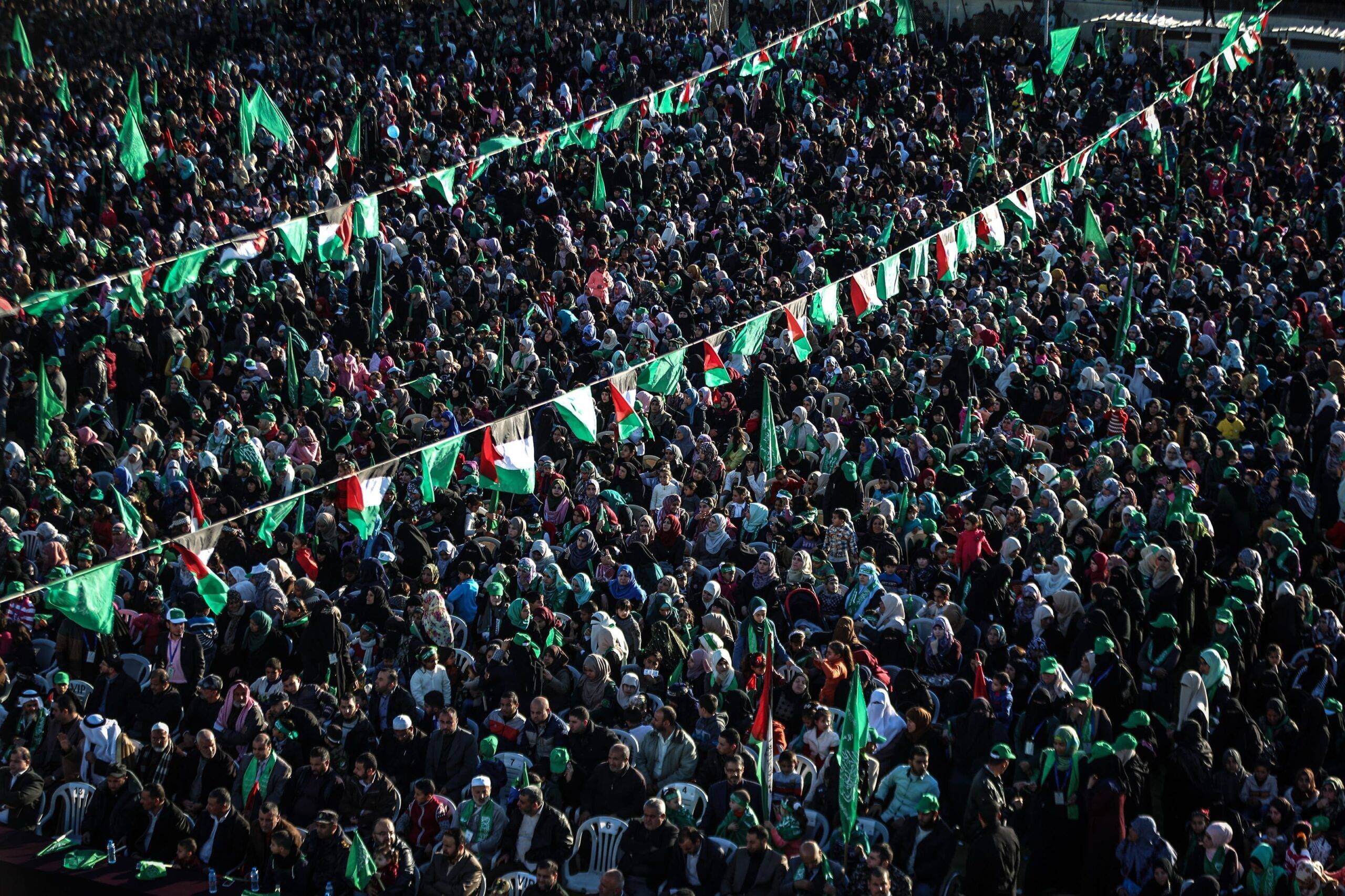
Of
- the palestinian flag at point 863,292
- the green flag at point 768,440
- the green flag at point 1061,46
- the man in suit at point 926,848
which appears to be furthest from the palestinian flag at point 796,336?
the green flag at point 1061,46

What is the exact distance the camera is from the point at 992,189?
2478 cm

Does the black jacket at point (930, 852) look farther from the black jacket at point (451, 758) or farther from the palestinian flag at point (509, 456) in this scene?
the palestinian flag at point (509, 456)

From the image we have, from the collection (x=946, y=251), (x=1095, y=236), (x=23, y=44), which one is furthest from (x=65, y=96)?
(x=1095, y=236)

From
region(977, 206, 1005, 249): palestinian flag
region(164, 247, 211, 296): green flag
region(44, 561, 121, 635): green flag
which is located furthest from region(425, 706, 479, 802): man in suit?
region(977, 206, 1005, 249): palestinian flag

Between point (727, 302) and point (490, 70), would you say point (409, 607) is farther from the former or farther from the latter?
point (490, 70)

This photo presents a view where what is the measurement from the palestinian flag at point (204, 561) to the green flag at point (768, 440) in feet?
17.2

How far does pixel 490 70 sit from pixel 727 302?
11.6 meters

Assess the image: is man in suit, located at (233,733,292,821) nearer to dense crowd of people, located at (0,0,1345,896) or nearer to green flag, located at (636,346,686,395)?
dense crowd of people, located at (0,0,1345,896)

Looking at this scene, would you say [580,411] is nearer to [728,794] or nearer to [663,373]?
[663,373]

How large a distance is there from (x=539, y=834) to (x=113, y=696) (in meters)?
3.64

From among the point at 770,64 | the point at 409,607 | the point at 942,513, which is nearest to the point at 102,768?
the point at 409,607

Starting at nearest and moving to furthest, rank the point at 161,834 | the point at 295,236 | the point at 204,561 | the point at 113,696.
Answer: the point at 161,834, the point at 113,696, the point at 204,561, the point at 295,236

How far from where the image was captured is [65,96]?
26.7 meters

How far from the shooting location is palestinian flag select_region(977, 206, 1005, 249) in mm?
20859
